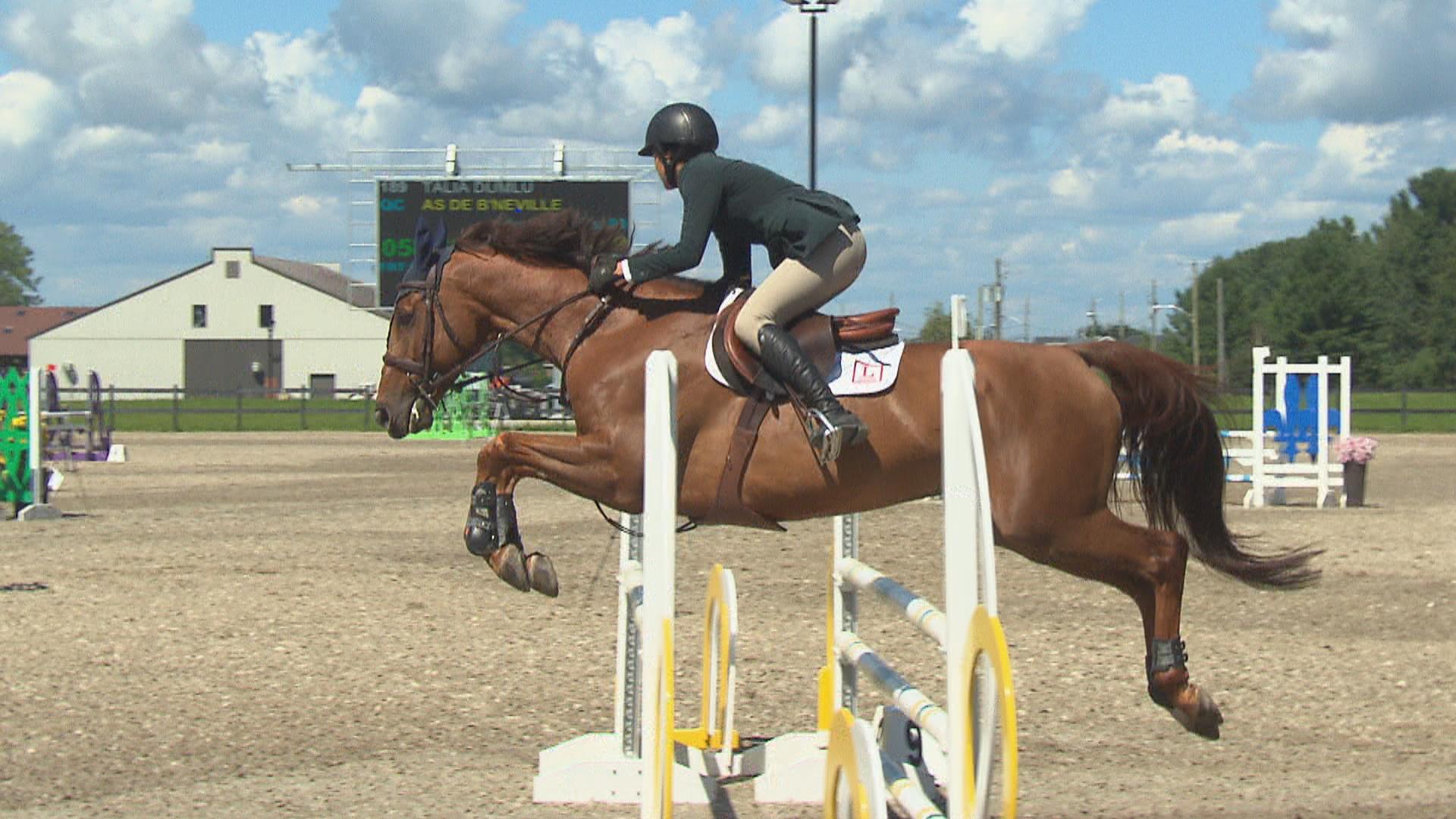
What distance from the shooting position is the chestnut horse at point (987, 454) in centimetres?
532

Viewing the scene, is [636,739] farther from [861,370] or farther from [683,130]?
[683,130]

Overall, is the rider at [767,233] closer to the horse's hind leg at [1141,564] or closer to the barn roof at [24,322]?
the horse's hind leg at [1141,564]

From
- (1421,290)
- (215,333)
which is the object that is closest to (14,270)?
(215,333)

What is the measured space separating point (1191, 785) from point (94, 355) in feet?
241

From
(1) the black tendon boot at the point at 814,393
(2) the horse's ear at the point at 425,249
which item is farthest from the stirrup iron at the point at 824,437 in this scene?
(2) the horse's ear at the point at 425,249

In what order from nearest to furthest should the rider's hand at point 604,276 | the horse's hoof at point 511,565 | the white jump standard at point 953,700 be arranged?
1. the white jump standard at point 953,700
2. the horse's hoof at point 511,565
3. the rider's hand at point 604,276

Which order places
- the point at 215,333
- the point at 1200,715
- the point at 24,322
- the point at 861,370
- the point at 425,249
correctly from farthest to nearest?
the point at 24,322 → the point at 215,333 → the point at 425,249 → the point at 861,370 → the point at 1200,715

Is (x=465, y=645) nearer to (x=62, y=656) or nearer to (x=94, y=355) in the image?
(x=62, y=656)

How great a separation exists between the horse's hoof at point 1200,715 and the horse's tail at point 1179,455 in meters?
0.87

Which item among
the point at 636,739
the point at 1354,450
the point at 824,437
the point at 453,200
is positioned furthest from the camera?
the point at 453,200

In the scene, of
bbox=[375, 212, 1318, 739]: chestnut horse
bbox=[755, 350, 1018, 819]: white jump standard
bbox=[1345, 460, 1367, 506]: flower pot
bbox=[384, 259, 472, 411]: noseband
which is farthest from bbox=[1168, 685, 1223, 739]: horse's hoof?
bbox=[1345, 460, 1367, 506]: flower pot

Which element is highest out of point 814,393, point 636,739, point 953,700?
point 814,393

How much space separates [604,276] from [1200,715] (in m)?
2.50

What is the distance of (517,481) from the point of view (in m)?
5.46
